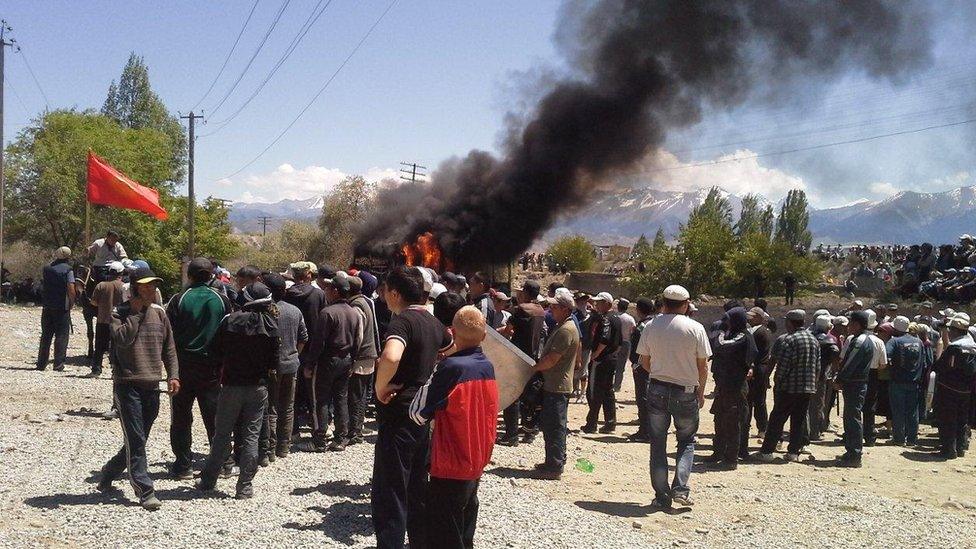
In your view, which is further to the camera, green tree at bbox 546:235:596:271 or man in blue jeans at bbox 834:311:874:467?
green tree at bbox 546:235:596:271

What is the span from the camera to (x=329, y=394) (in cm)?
762

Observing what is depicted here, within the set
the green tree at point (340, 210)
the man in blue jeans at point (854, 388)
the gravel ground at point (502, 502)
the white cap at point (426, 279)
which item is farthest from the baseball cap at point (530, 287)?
the green tree at point (340, 210)

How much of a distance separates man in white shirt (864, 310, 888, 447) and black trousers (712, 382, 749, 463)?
8.72ft

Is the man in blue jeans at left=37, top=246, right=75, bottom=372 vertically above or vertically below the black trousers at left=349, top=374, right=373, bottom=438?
above

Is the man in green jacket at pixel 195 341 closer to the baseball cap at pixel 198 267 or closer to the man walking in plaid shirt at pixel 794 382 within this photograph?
the baseball cap at pixel 198 267

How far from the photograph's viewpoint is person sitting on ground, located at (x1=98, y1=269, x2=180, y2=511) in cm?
→ 561

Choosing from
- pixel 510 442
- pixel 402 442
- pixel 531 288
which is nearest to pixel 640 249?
pixel 531 288

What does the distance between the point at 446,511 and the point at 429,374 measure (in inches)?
35.7

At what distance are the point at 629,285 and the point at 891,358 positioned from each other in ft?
91.5

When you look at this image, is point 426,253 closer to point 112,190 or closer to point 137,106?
point 112,190

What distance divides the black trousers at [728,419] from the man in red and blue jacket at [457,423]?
16.5 feet

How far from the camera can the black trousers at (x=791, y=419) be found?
29.3 ft

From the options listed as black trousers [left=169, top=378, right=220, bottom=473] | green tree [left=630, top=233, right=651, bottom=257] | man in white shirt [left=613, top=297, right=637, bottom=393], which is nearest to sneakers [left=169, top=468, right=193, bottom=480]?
black trousers [left=169, top=378, right=220, bottom=473]

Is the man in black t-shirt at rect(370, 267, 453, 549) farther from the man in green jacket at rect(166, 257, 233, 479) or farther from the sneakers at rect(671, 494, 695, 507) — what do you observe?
the sneakers at rect(671, 494, 695, 507)
